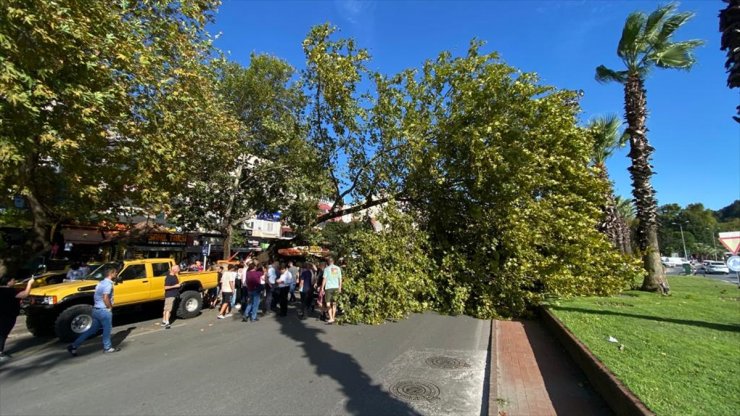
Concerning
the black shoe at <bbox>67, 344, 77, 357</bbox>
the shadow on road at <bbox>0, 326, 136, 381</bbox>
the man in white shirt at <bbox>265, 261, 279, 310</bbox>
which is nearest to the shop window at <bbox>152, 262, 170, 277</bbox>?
the shadow on road at <bbox>0, 326, 136, 381</bbox>

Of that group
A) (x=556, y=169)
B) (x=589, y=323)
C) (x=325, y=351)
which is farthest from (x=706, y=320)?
(x=325, y=351)

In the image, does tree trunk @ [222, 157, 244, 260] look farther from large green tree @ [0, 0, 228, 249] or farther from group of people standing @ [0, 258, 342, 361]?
large green tree @ [0, 0, 228, 249]

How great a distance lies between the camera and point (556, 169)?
1375 centimetres

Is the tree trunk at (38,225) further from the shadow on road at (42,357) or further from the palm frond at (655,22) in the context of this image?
the palm frond at (655,22)

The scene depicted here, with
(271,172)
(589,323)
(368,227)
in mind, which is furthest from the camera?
(271,172)

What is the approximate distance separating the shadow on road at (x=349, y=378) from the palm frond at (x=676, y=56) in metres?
17.3

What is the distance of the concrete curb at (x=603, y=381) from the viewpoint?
4637mm

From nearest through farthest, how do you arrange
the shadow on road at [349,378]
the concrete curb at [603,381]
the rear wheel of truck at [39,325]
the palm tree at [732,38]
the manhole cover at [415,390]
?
the concrete curb at [603,381], the shadow on road at [349,378], the manhole cover at [415,390], the palm tree at [732,38], the rear wheel of truck at [39,325]

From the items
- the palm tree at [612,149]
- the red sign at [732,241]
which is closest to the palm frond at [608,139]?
the palm tree at [612,149]

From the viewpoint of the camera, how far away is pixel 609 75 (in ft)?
60.6

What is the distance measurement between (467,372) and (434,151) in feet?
26.2

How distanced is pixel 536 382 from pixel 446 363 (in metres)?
1.62

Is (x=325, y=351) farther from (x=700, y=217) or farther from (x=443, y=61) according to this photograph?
(x=700, y=217)

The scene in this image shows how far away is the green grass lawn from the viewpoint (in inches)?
190
